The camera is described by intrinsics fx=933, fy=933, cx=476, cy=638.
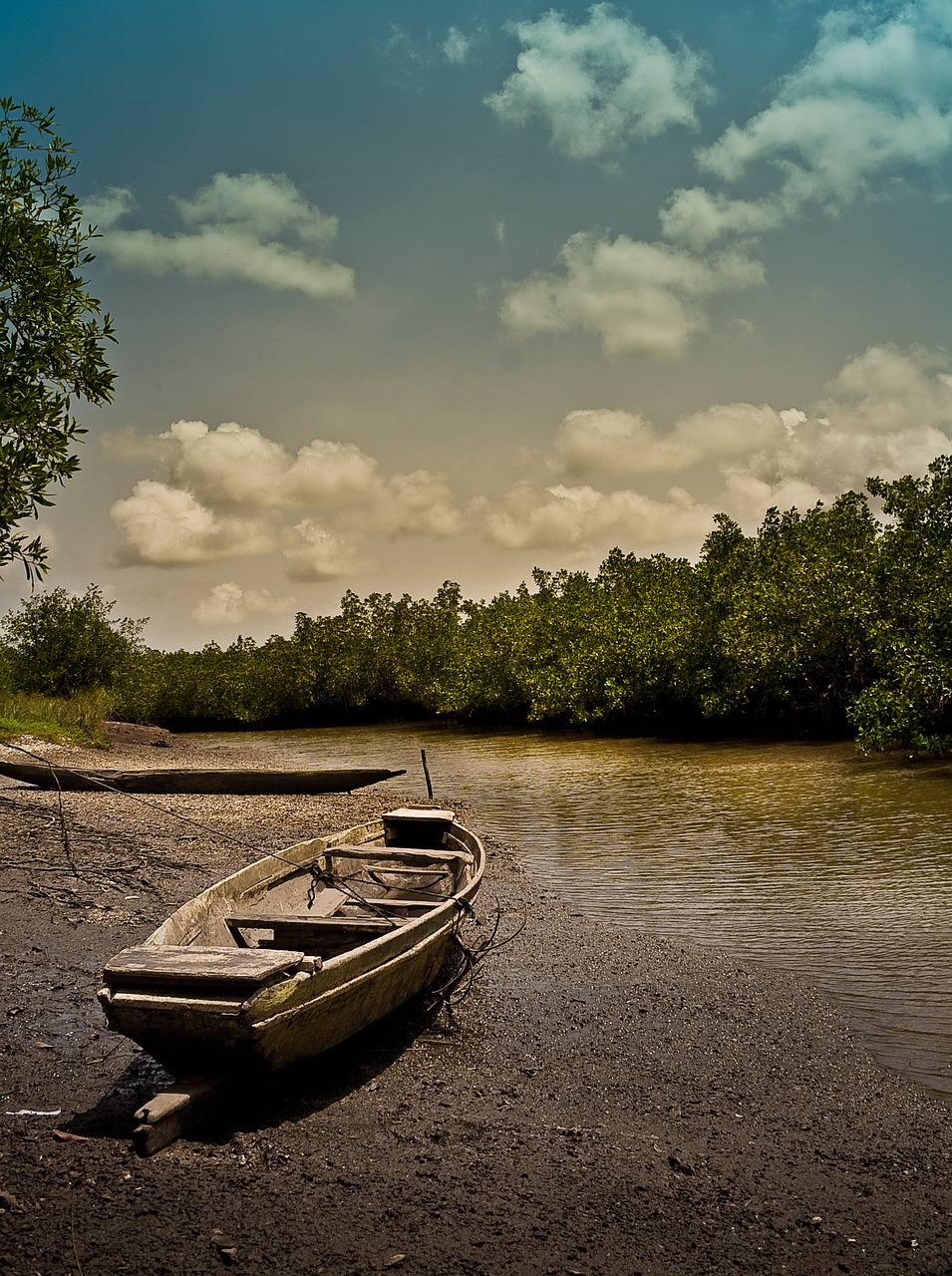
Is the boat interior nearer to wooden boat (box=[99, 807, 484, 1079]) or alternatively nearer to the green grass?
wooden boat (box=[99, 807, 484, 1079])

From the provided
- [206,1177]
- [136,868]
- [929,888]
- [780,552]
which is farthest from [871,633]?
[206,1177]

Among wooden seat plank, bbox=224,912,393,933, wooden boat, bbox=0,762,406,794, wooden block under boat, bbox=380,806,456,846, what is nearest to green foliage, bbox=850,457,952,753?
wooden boat, bbox=0,762,406,794

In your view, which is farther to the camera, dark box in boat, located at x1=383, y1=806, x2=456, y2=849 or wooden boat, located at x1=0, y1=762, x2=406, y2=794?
wooden boat, located at x1=0, y1=762, x2=406, y2=794

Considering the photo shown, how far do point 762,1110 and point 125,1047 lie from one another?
13.5 feet

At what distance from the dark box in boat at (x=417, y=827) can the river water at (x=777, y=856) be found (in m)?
1.85

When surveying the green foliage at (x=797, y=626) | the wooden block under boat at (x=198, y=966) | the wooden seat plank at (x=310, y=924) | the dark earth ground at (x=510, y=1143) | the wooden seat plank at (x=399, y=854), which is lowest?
the dark earth ground at (x=510, y=1143)

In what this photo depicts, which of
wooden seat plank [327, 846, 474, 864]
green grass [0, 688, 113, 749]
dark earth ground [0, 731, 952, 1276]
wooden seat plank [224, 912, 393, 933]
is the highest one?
green grass [0, 688, 113, 749]

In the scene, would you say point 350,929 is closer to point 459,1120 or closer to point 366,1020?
point 366,1020

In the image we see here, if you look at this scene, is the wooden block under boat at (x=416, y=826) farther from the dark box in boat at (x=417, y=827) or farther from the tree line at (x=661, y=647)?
the tree line at (x=661, y=647)

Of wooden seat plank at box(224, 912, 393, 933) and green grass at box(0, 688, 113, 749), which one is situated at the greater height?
green grass at box(0, 688, 113, 749)

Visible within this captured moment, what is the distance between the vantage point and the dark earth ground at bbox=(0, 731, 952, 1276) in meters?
4.18

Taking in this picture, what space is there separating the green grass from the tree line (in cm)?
536

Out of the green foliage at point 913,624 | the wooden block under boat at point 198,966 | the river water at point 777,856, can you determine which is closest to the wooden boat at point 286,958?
the wooden block under boat at point 198,966

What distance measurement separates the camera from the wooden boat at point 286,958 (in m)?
5.02
